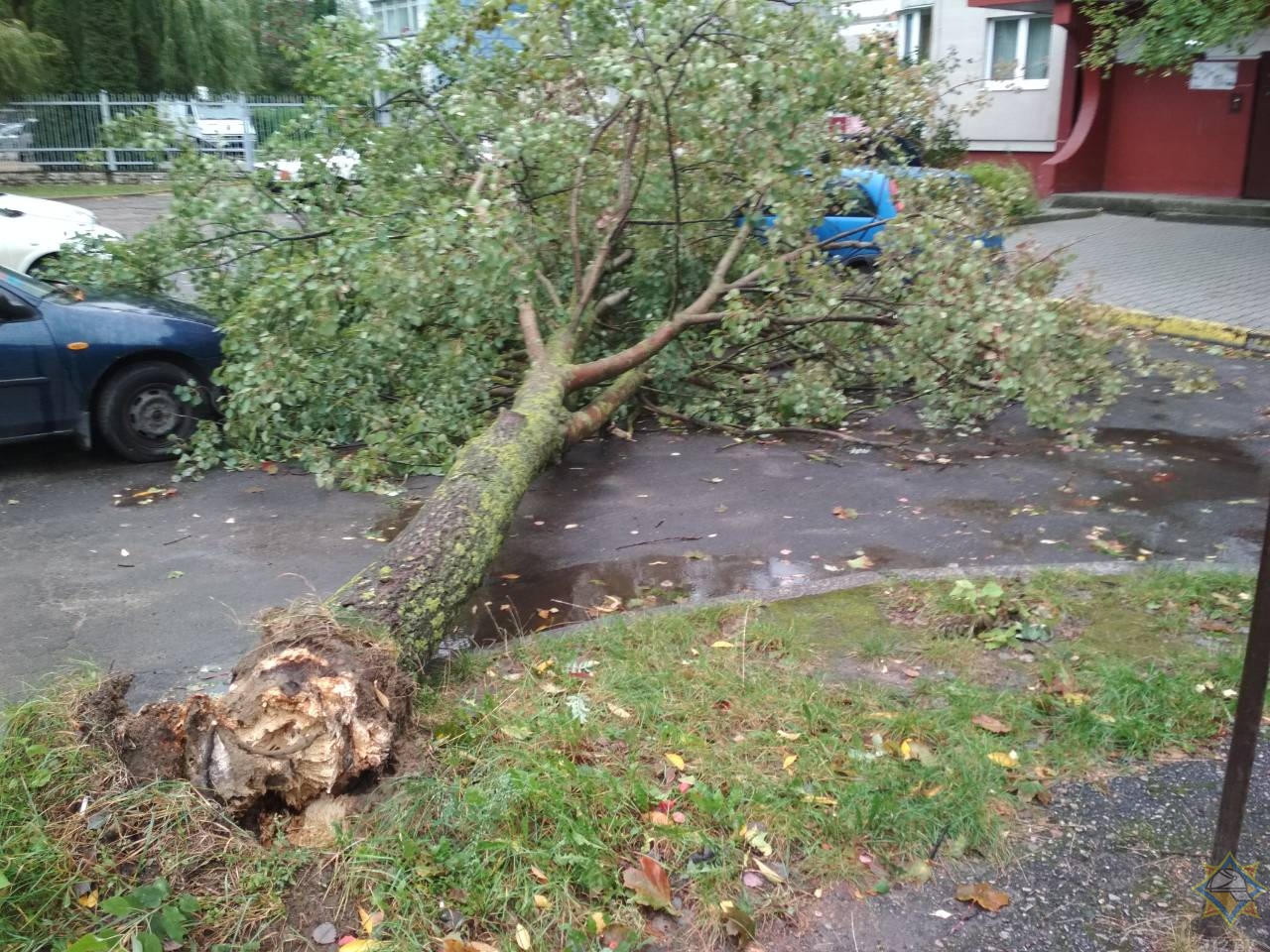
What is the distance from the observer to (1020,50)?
22.4 metres

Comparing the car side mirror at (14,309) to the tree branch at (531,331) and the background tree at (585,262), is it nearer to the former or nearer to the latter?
the background tree at (585,262)

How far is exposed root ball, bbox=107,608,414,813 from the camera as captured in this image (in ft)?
11.6

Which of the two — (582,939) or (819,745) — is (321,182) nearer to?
(819,745)

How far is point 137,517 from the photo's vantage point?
273 inches

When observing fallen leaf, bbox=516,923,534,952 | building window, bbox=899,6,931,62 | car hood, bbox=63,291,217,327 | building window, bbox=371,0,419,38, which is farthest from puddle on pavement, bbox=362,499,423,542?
building window, bbox=371,0,419,38

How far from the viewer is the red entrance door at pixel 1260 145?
18625 mm

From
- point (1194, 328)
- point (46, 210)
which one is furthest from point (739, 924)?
point (46, 210)

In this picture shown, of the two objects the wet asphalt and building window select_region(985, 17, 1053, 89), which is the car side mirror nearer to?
the wet asphalt

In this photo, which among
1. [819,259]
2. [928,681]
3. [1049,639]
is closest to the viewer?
[928,681]

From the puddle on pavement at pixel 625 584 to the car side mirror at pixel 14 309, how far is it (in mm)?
3894

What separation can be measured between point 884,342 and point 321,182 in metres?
4.39

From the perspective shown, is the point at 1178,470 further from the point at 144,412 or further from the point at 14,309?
the point at 14,309

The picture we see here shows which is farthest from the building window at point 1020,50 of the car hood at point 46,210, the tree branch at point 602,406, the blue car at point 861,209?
the tree branch at point 602,406

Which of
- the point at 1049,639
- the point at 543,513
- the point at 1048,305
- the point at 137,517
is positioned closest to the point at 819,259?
the point at 1048,305
